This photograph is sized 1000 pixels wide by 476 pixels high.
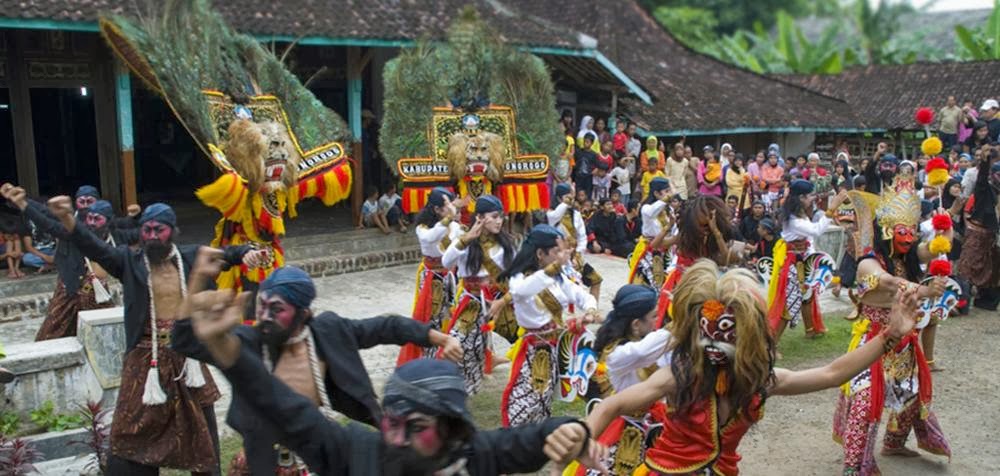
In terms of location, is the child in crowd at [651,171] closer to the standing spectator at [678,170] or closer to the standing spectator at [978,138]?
the standing spectator at [678,170]

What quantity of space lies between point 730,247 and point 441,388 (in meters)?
5.02

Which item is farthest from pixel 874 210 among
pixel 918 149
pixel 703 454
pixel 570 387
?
pixel 918 149

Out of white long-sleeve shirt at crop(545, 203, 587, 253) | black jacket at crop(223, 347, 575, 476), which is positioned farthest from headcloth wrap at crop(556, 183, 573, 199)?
black jacket at crop(223, 347, 575, 476)

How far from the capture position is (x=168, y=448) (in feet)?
16.6

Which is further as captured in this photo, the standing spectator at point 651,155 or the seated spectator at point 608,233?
the standing spectator at point 651,155

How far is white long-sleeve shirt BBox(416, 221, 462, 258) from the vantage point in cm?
747

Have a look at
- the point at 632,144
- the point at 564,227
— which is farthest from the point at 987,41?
the point at 564,227

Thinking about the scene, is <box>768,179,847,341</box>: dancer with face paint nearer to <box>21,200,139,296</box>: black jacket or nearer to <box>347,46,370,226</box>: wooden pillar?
<box>21,200,139,296</box>: black jacket

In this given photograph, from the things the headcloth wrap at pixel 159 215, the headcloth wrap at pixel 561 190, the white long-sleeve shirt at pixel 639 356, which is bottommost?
the white long-sleeve shirt at pixel 639 356

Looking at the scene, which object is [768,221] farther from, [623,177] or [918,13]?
[918,13]

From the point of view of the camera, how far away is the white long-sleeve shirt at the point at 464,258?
6.95m

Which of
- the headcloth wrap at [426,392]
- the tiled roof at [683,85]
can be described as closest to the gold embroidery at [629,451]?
the headcloth wrap at [426,392]

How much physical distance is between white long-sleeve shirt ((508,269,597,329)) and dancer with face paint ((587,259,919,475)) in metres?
1.86

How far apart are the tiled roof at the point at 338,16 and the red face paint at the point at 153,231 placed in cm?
658
